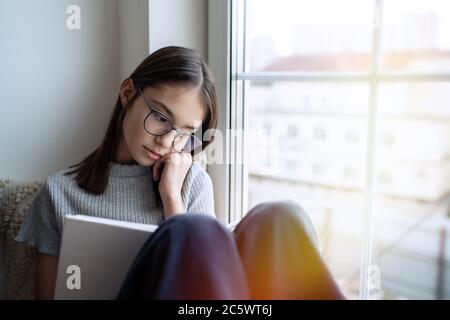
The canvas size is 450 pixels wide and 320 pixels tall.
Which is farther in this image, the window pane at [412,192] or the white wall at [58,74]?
the white wall at [58,74]

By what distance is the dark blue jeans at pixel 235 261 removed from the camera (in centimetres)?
60

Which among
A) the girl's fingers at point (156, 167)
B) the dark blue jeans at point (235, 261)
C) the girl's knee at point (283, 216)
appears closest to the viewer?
the dark blue jeans at point (235, 261)

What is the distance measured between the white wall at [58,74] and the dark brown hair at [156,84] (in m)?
0.15

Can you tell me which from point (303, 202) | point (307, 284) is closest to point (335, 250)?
point (303, 202)

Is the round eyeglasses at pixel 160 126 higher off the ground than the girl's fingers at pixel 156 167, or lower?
higher

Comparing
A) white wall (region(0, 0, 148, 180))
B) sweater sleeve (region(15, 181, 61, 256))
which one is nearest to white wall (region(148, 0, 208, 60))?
white wall (region(0, 0, 148, 180))

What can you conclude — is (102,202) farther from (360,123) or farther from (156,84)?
(360,123)

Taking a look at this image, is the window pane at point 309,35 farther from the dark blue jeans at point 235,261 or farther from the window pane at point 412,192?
the dark blue jeans at point 235,261

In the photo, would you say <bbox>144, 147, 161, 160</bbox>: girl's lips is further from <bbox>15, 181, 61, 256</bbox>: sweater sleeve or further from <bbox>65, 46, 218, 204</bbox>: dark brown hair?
<bbox>15, 181, 61, 256</bbox>: sweater sleeve

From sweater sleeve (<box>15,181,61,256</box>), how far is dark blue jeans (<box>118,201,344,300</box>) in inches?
14.1

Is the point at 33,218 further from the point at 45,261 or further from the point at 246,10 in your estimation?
the point at 246,10

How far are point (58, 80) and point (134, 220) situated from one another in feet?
1.35

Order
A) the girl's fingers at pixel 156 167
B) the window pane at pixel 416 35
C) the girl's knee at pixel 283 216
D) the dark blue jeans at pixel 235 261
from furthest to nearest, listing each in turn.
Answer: the girl's fingers at pixel 156 167 → the window pane at pixel 416 35 → the girl's knee at pixel 283 216 → the dark blue jeans at pixel 235 261

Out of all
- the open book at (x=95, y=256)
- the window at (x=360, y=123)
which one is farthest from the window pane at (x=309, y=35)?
the open book at (x=95, y=256)
